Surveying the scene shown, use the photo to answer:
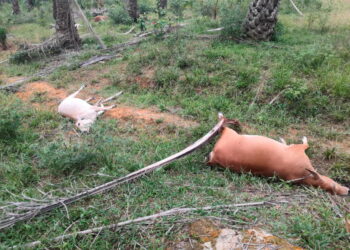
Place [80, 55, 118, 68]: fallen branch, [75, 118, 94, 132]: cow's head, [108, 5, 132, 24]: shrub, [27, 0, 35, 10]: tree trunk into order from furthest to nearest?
[27, 0, 35, 10]: tree trunk, [108, 5, 132, 24]: shrub, [80, 55, 118, 68]: fallen branch, [75, 118, 94, 132]: cow's head

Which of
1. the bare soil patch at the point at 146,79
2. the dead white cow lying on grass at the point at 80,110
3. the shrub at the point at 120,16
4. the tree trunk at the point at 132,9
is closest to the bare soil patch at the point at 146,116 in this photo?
the dead white cow lying on grass at the point at 80,110

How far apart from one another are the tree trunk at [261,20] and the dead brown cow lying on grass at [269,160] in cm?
392

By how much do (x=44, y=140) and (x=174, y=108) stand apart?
1.97 meters

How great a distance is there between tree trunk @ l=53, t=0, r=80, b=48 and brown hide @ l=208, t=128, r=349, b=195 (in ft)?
21.5

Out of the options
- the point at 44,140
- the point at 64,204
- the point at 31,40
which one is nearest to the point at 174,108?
the point at 44,140

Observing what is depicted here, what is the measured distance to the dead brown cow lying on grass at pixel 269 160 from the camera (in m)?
2.92

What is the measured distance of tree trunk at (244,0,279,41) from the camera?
249 inches

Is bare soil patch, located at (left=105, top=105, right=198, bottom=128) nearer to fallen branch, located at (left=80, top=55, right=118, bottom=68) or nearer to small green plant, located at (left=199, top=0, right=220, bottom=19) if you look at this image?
fallen branch, located at (left=80, top=55, right=118, bottom=68)

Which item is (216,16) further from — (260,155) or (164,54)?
(260,155)

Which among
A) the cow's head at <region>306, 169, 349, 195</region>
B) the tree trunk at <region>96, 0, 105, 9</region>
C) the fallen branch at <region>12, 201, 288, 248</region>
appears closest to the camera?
the fallen branch at <region>12, 201, 288, 248</region>

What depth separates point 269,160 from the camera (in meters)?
3.04

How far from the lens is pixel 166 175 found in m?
3.16

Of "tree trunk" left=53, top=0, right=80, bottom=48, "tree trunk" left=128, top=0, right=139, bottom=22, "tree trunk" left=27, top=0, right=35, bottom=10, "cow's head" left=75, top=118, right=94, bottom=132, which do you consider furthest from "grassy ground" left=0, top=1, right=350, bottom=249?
"tree trunk" left=27, top=0, right=35, bottom=10

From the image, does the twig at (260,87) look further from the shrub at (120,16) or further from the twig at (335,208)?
the shrub at (120,16)
